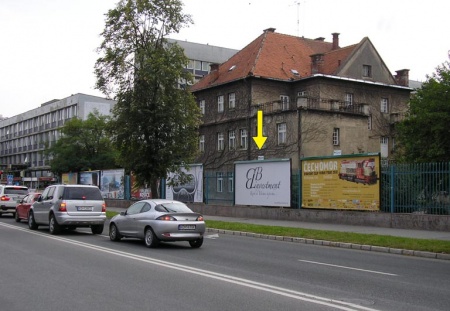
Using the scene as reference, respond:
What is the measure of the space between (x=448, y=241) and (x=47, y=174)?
83.2 m

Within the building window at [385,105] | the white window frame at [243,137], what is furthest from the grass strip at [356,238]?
the building window at [385,105]

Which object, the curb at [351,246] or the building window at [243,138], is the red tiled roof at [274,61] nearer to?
the building window at [243,138]

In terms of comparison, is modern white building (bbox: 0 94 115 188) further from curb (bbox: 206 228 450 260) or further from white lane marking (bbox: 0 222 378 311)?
white lane marking (bbox: 0 222 378 311)

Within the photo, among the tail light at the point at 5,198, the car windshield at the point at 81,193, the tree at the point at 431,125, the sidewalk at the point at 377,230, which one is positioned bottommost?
the sidewalk at the point at 377,230

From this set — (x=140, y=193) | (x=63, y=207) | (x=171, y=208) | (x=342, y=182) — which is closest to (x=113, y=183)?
(x=140, y=193)

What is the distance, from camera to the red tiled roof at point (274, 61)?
1921 inches

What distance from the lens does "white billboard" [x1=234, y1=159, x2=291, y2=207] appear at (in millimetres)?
26125

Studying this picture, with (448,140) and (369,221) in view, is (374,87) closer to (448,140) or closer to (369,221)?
(448,140)

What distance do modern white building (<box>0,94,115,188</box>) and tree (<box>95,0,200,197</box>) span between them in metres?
50.1

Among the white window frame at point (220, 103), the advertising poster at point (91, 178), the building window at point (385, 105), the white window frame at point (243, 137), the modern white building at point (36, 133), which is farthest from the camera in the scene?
the modern white building at point (36, 133)

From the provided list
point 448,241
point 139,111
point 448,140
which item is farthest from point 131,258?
point 448,140

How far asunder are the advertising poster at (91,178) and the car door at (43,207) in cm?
2373

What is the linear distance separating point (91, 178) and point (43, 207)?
2614 centimetres

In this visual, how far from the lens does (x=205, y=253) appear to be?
1391 centimetres
